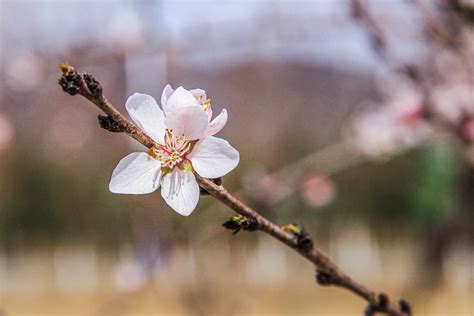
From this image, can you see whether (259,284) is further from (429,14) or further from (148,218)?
(429,14)

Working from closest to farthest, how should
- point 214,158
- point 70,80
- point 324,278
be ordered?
point 70,80 < point 214,158 < point 324,278

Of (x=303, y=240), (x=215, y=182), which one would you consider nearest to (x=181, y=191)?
(x=215, y=182)

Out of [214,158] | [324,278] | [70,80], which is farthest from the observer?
[324,278]

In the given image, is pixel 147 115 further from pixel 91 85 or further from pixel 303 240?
pixel 303 240

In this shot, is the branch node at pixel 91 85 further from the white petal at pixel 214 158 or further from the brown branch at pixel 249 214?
the white petal at pixel 214 158

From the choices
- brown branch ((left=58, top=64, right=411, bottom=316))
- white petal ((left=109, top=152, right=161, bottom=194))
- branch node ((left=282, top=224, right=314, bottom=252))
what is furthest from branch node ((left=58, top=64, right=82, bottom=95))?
branch node ((left=282, top=224, right=314, bottom=252))

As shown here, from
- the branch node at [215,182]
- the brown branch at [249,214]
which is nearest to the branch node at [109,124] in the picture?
the brown branch at [249,214]

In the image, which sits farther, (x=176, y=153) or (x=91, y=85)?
(x=176, y=153)
